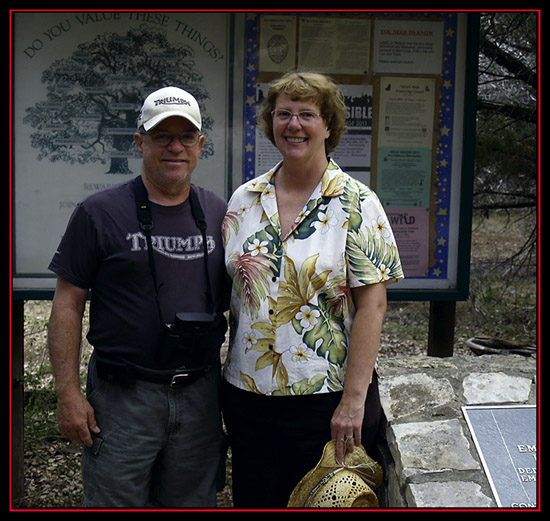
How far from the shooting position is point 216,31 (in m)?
3.75

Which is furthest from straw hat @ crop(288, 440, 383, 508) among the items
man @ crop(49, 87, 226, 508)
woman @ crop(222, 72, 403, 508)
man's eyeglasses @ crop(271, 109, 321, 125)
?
man's eyeglasses @ crop(271, 109, 321, 125)

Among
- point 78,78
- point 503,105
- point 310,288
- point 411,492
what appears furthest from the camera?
point 503,105

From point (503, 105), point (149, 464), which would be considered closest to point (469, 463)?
point (149, 464)

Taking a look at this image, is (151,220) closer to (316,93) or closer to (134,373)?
(134,373)

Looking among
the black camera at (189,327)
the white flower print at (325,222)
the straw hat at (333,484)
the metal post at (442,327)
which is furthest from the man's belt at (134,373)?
the metal post at (442,327)

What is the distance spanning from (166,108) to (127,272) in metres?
0.63

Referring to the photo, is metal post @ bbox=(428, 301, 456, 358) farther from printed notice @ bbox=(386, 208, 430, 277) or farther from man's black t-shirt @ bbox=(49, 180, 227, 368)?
man's black t-shirt @ bbox=(49, 180, 227, 368)

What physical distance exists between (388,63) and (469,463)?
2.16 m

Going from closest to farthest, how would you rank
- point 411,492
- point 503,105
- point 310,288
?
1. point 310,288
2. point 411,492
3. point 503,105

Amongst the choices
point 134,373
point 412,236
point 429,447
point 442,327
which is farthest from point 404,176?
point 134,373

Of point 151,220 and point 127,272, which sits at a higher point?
point 151,220

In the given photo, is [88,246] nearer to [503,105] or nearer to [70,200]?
[70,200]

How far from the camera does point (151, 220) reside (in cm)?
258

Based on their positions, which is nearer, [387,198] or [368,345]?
[368,345]
